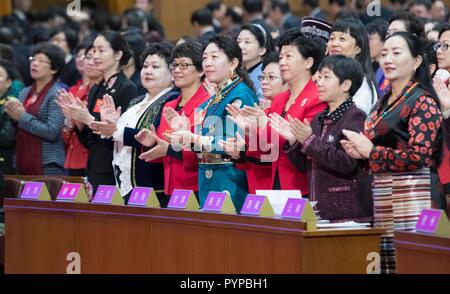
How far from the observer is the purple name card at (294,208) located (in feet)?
13.9

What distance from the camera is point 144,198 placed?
5227 mm

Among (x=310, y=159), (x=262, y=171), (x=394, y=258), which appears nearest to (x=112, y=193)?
(x=262, y=171)

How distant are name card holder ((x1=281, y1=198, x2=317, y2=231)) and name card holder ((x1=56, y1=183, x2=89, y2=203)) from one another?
61.6 inches

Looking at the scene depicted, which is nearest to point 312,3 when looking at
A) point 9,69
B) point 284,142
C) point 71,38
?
point 71,38

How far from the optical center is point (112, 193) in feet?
17.8

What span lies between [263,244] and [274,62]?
1.65 meters

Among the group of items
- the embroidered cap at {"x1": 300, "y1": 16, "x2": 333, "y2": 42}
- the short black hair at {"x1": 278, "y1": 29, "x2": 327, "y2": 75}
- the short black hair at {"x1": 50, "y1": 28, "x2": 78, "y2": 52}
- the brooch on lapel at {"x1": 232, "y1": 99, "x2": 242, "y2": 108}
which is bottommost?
the brooch on lapel at {"x1": 232, "y1": 99, "x2": 242, "y2": 108}

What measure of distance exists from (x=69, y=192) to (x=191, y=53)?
970 mm

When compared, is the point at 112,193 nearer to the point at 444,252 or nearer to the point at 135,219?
the point at 135,219

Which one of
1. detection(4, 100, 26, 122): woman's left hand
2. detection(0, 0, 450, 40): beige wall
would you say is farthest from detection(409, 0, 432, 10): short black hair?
detection(4, 100, 26, 122): woman's left hand

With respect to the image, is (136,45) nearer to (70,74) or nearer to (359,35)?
(70,74)

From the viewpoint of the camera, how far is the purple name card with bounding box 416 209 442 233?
12.4 feet

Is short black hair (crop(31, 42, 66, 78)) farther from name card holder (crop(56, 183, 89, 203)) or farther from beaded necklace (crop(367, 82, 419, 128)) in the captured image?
beaded necklace (crop(367, 82, 419, 128))

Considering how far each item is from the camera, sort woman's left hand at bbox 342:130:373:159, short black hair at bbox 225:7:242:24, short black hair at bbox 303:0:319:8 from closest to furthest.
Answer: woman's left hand at bbox 342:130:373:159 < short black hair at bbox 225:7:242:24 < short black hair at bbox 303:0:319:8
